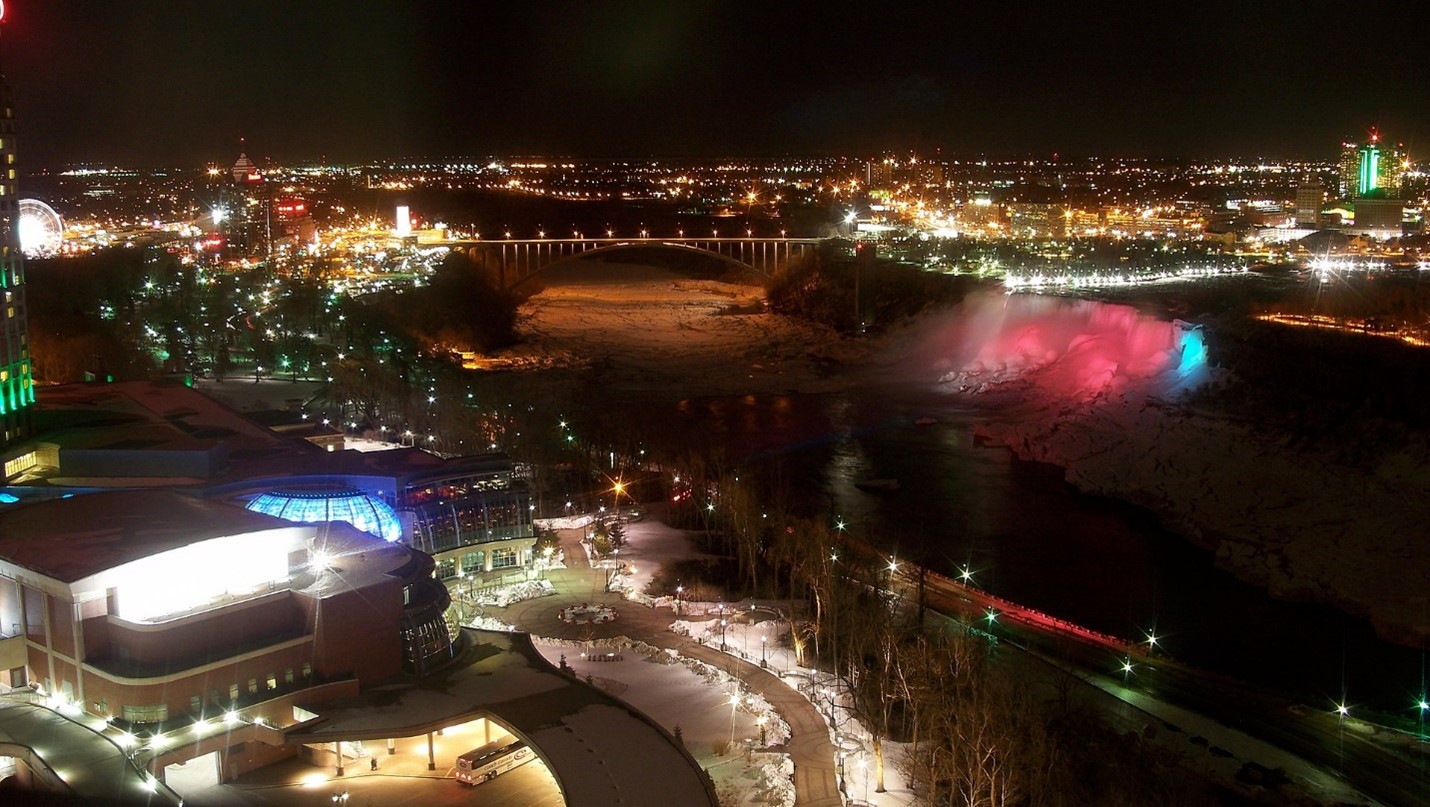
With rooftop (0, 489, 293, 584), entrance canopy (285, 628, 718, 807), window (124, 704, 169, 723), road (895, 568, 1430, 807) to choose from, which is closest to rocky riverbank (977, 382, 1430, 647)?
road (895, 568, 1430, 807)

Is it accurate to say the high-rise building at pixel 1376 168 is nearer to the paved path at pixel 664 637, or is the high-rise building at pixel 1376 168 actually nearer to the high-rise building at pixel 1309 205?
the high-rise building at pixel 1309 205

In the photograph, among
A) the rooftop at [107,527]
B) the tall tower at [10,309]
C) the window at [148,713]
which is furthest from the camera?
the tall tower at [10,309]

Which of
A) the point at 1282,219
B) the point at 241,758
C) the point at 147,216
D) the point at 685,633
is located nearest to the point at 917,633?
the point at 685,633

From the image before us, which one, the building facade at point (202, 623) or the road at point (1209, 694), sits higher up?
the building facade at point (202, 623)

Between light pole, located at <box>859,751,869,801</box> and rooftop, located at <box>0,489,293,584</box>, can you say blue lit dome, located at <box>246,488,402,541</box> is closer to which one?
rooftop, located at <box>0,489,293,584</box>

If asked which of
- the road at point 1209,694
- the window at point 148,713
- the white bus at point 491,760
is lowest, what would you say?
the road at point 1209,694

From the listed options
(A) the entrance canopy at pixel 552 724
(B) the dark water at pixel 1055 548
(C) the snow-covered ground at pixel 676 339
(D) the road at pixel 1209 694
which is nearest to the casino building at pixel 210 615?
(A) the entrance canopy at pixel 552 724
